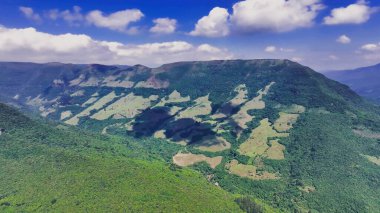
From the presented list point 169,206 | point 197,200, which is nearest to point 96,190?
point 169,206

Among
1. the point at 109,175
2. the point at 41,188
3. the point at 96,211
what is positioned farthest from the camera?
the point at 109,175

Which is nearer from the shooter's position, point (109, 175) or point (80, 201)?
point (80, 201)

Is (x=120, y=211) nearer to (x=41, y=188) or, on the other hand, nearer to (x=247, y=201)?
(x=41, y=188)

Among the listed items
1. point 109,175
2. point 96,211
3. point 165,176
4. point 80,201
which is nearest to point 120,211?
point 96,211

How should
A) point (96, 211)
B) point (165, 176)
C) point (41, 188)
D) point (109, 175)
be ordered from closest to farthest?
1. point (96, 211)
2. point (41, 188)
3. point (109, 175)
4. point (165, 176)

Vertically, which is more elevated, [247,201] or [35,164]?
[35,164]

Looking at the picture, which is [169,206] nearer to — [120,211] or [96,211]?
[120,211]
